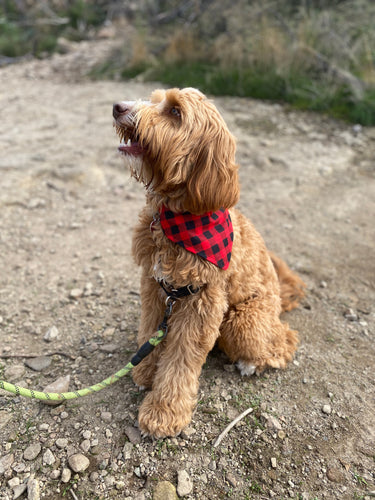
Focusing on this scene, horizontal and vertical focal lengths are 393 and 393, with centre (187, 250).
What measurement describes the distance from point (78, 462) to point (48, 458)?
7.5 inches

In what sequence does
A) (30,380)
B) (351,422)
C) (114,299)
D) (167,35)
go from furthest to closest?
(167,35) → (114,299) → (30,380) → (351,422)

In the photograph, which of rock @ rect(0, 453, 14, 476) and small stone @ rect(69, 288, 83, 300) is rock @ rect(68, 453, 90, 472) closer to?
rock @ rect(0, 453, 14, 476)

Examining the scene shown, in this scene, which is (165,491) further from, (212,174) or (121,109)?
(121,109)

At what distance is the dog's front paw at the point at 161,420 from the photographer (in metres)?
2.53

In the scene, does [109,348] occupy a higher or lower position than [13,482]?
lower

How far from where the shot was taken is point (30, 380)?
2924mm

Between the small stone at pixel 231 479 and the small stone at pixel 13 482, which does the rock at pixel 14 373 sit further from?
the small stone at pixel 231 479

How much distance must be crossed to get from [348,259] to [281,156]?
8.40 ft

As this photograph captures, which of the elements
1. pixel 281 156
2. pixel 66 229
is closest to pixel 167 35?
pixel 281 156

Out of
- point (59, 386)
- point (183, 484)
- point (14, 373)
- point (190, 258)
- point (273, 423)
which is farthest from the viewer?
point (14, 373)

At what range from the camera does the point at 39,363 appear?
3047 mm

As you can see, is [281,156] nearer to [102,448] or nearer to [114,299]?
[114,299]

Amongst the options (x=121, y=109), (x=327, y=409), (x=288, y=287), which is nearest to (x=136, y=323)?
(x=288, y=287)

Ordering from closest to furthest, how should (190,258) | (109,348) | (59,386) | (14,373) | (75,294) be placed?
(190,258)
(59,386)
(14,373)
(109,348)
(75,294)
